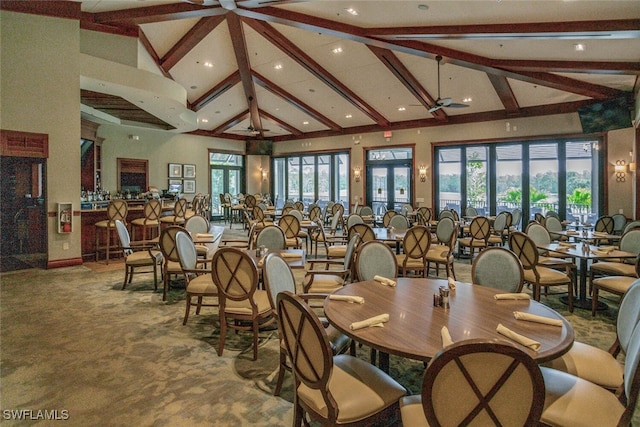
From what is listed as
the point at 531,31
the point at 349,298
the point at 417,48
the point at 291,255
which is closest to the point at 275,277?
the point at 349,298

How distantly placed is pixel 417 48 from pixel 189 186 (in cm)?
1027

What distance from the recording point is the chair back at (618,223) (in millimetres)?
7680

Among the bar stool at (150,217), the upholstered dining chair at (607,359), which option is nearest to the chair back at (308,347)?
the upholstered dining chair at (607,359)

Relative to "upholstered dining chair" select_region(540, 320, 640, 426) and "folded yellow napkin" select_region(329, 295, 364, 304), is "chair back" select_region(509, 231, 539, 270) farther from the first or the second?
"folded yellow napkin" select_region(329, 295, 364, 304)

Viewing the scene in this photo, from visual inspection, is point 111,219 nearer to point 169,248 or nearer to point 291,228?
point 169,248

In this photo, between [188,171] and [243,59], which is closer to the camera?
[243,59]

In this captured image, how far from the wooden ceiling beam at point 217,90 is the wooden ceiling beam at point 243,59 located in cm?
24

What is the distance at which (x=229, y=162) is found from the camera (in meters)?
15.6

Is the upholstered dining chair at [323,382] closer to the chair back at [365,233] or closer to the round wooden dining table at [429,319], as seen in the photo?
the round wooden dining table at [429,319]

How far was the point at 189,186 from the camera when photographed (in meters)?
14.0

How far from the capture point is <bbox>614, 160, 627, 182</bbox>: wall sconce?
27.5 ft

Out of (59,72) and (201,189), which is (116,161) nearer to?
(201,189)

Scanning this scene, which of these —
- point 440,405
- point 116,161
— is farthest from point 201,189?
point 440,405

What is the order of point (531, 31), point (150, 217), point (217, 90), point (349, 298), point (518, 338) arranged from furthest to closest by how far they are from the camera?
point (217, 90) < point (150, 217) < point (531, 31) < point (349, 298) < point (518, 338)
